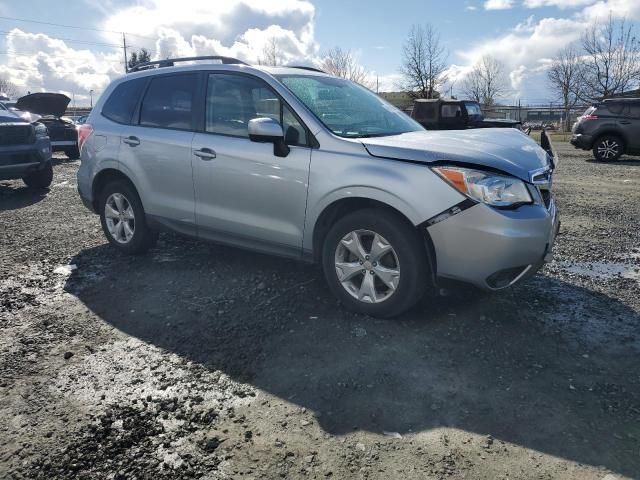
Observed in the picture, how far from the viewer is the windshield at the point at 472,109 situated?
17303mm

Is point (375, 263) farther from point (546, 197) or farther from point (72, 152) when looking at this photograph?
point (72, 152)

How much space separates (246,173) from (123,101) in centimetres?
195

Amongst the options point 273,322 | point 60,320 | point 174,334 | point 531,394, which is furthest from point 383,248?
point 60,320

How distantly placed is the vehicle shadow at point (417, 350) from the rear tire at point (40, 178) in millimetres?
5442

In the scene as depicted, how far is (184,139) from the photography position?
4.52 meters

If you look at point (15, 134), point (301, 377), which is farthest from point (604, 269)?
point (15, 134)

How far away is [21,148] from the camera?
28.1ft

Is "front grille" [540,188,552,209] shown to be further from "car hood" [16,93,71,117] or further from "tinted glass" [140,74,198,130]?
"car hood" [16,93,71,117]

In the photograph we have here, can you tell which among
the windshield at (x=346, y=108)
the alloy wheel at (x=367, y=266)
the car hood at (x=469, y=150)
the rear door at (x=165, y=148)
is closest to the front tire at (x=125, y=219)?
the rear door at (x=165, y=148)

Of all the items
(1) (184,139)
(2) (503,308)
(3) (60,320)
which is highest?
(1) (184,139)

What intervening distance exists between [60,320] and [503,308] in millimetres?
3310

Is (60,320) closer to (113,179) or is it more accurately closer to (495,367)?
(113,179)

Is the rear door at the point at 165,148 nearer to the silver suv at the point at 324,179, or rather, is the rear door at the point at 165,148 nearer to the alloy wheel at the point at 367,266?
the silver suv at the point at 324,179

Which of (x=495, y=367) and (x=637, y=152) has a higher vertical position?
(x=637, y=152)
